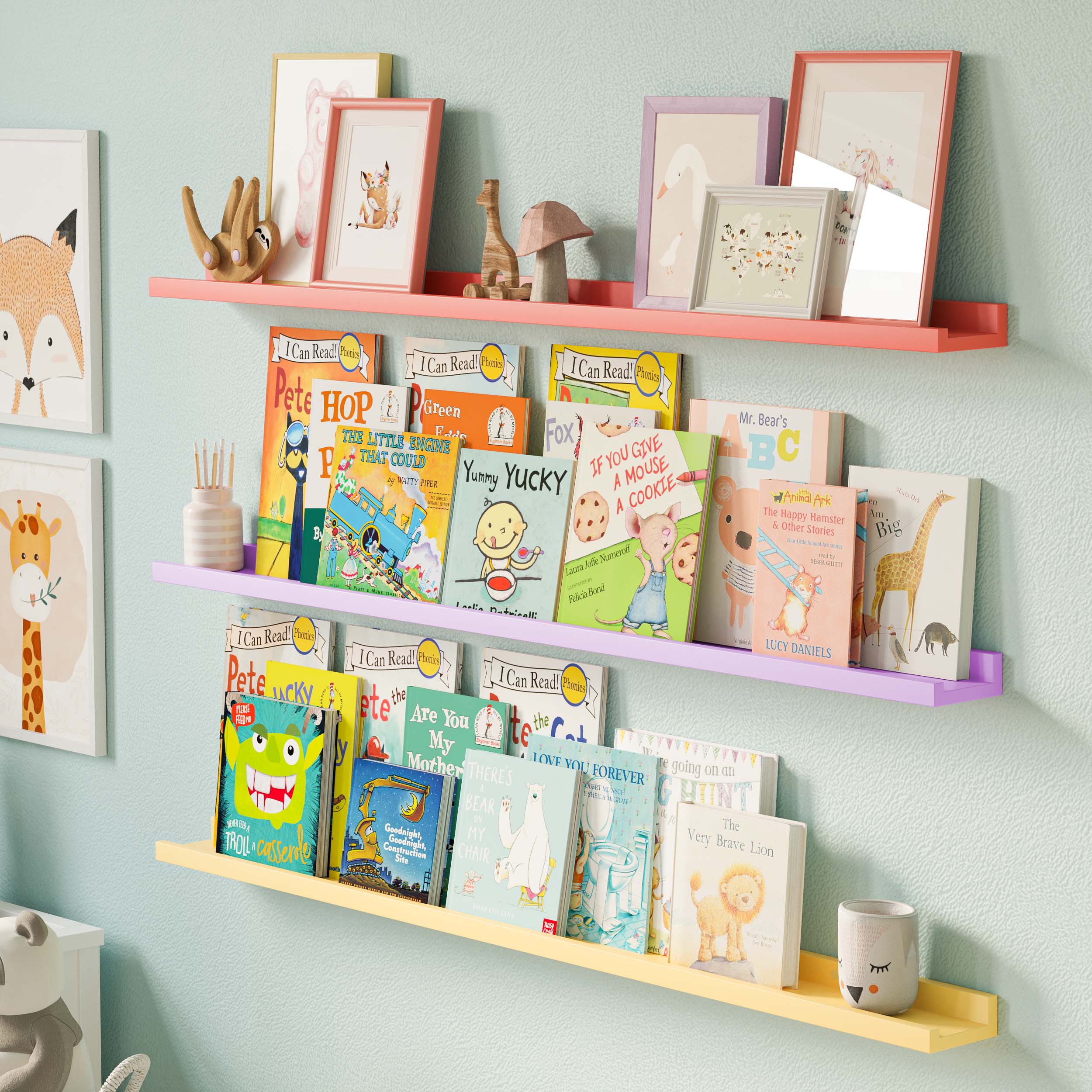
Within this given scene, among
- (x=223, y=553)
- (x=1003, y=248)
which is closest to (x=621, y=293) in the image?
(x=1003, y=248)

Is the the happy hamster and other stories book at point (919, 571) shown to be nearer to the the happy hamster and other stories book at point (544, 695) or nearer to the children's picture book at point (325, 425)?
the the happy hamster and other stories book at point (544, 695)

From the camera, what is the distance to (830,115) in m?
1.48

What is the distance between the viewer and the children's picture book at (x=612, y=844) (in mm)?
1664

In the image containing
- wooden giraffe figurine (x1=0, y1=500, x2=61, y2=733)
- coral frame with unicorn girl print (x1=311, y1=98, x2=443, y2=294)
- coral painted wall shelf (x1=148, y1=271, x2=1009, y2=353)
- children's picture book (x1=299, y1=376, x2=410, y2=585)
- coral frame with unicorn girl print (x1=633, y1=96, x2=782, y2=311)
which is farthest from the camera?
wooden giraffe figurine (x1=0, y1=500, x2=61, y2=733)

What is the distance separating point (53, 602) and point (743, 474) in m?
1.21

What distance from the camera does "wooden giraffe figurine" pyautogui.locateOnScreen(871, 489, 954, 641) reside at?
4.83 feet

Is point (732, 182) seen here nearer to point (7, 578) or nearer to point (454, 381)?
point (454, 381)

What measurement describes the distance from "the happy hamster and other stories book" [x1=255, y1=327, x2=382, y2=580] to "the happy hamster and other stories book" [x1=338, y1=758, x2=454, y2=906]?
0.31 meters

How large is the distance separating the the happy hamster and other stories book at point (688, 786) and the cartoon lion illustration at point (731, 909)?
0.05 metres

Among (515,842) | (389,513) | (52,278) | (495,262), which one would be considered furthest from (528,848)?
(52,278)

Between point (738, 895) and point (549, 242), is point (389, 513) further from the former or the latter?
point (738, 895)

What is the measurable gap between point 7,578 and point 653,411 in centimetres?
121

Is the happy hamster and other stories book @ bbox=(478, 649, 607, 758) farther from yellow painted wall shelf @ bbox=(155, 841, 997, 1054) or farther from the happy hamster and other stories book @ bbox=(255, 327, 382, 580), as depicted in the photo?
the happy hamster and other stories book @ bbox=(255, 327, 382, 580)

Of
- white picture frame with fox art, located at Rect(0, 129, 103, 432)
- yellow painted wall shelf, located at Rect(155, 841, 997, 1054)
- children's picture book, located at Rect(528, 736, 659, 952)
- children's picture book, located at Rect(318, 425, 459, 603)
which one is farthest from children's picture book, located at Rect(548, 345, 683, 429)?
white picture frame with fox art, located at Rect(0, 129, 103, 432)
